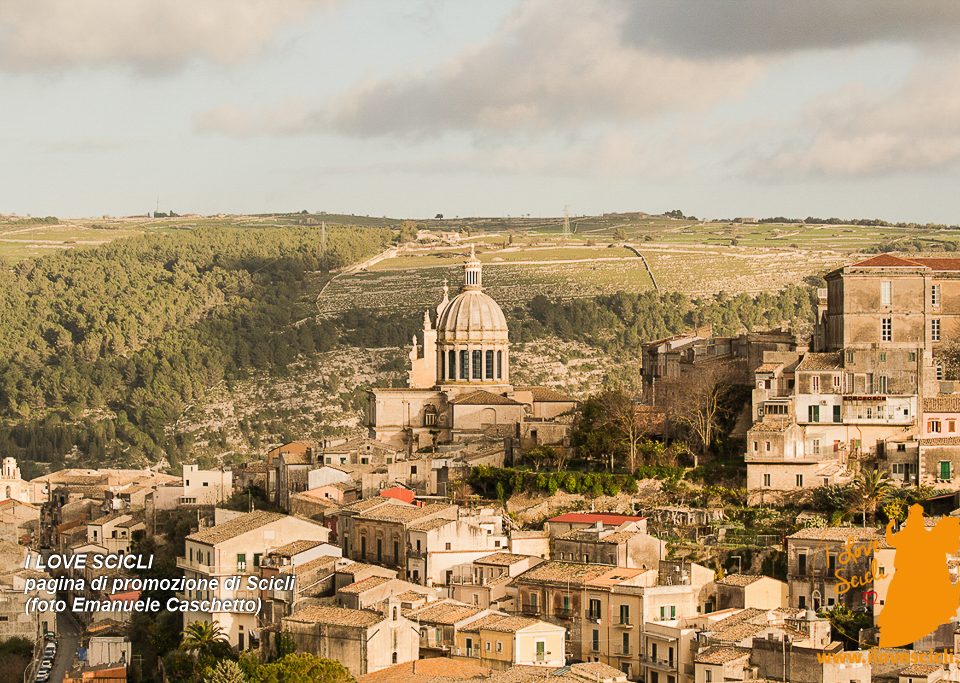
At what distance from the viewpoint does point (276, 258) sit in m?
184

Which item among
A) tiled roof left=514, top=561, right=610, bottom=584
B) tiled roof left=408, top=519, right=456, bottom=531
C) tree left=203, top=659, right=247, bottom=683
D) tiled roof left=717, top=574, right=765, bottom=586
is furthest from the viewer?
tiled roof left=408, top=519, right=456, bottom=531

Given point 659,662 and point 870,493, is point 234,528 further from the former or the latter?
point 870,493

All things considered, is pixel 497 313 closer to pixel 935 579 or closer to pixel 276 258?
pixel 935 579

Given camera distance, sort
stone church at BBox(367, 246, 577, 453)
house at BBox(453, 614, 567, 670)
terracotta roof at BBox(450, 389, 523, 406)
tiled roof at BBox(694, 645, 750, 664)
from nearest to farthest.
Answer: tiled roof at BBox(694, 645, 750, 664) → house at BBox(453, 614, 567, 670) → stone church at BBox(367, 246, 577, 453) → terracotta roof at BBox(450, 389, 523, 406)

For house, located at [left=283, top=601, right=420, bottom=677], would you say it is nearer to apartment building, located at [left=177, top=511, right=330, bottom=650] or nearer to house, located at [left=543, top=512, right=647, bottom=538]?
apartment building, located at [left=177, top=511, right=330, bottom=650]

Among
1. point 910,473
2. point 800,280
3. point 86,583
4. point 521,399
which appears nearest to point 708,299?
point 800,280

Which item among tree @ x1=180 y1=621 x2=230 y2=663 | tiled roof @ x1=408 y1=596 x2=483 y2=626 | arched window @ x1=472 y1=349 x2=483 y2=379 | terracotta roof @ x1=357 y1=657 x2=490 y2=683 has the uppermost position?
arched window @ x1=472 y1=349 x2=483 y2=379

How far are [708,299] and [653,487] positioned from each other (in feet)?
250

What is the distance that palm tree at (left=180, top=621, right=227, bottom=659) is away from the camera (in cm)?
6788

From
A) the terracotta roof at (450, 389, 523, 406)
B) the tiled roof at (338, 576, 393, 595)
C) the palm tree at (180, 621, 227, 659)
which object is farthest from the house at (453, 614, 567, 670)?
the terracotta roof at (450, 389, 523, 406)

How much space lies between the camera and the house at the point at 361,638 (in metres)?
62.6

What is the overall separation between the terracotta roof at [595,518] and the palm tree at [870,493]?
6378 mm

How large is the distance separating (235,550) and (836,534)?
18.3 metres

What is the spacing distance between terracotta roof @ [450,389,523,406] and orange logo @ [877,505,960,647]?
2507 cm
